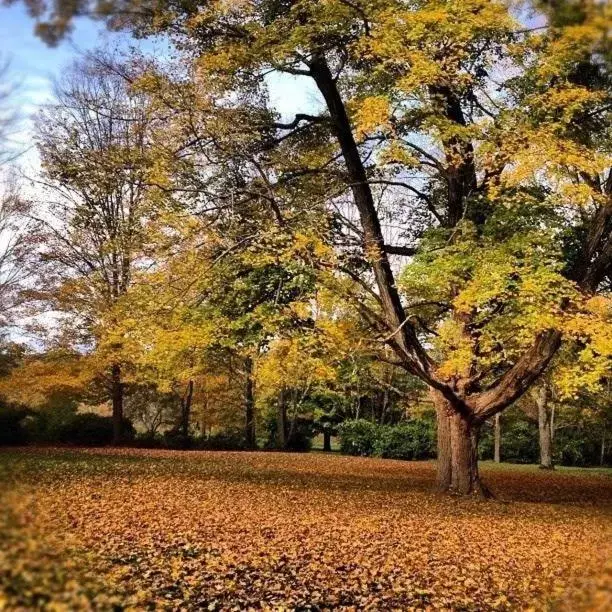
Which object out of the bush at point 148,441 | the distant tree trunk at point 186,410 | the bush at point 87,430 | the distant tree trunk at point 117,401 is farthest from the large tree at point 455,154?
the distant tree trunk at point 186,410

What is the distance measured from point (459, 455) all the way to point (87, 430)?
48.3 feet

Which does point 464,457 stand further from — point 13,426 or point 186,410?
point 186,410

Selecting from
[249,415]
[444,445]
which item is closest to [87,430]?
[249,415]

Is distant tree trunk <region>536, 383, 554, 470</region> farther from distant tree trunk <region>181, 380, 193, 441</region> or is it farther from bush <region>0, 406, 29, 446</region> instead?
bush <region>0, 406, 29, 446</region>

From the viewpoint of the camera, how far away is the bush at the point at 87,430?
22.0m

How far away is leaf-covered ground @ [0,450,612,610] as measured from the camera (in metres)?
2.87

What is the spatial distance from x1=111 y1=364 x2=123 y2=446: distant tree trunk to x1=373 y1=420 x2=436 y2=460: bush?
11.6 meters

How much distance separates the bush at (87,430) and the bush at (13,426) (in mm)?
1482

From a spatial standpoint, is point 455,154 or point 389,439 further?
point 389,439

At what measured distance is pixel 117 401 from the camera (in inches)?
864

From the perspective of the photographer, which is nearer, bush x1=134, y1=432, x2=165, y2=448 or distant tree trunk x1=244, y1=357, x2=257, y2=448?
bush x1=134, y1=432, x2=165, y2=448

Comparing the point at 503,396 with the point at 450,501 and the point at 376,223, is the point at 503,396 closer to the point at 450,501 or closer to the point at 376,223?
the point at 450,501

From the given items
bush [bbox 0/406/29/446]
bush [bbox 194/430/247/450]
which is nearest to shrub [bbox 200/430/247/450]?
bush [bbox 194/430/247/450]

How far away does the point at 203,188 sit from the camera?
36.4ft
